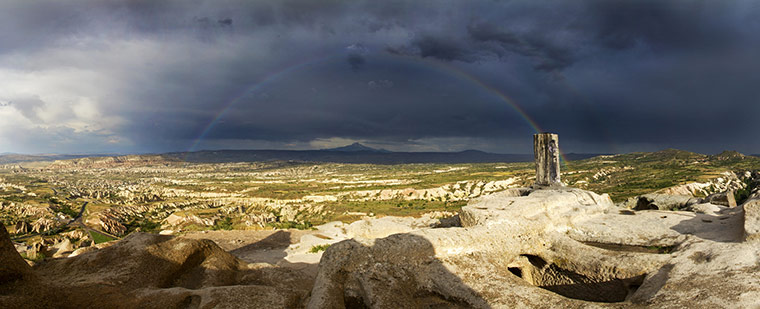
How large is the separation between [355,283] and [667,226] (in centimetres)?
1364

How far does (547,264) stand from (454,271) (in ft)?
17.6

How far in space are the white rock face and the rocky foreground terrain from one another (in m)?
0.04

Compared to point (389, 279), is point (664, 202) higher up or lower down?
lower down

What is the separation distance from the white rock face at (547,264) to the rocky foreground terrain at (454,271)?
37 millimetres

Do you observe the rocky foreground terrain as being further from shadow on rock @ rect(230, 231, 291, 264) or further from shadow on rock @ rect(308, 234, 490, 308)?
shadow on rock @ rect(230, 231, 291, 264)

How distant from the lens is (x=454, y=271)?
9.93 meters

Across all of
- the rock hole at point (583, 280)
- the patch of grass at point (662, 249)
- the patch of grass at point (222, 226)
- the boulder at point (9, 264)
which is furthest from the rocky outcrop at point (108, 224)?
the patch of grass at point (662, 249)

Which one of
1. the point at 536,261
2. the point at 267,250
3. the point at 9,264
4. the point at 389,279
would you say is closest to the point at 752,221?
the point at 536,261

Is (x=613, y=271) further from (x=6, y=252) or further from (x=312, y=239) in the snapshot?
(x=312, y=239)

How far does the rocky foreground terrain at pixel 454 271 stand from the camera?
24.7ft

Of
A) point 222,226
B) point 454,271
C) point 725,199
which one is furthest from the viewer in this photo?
point 222,226

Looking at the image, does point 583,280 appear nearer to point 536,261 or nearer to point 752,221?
point 536,261

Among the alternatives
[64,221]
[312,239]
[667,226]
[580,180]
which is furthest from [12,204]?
[580,180]

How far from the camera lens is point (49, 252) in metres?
17.4
